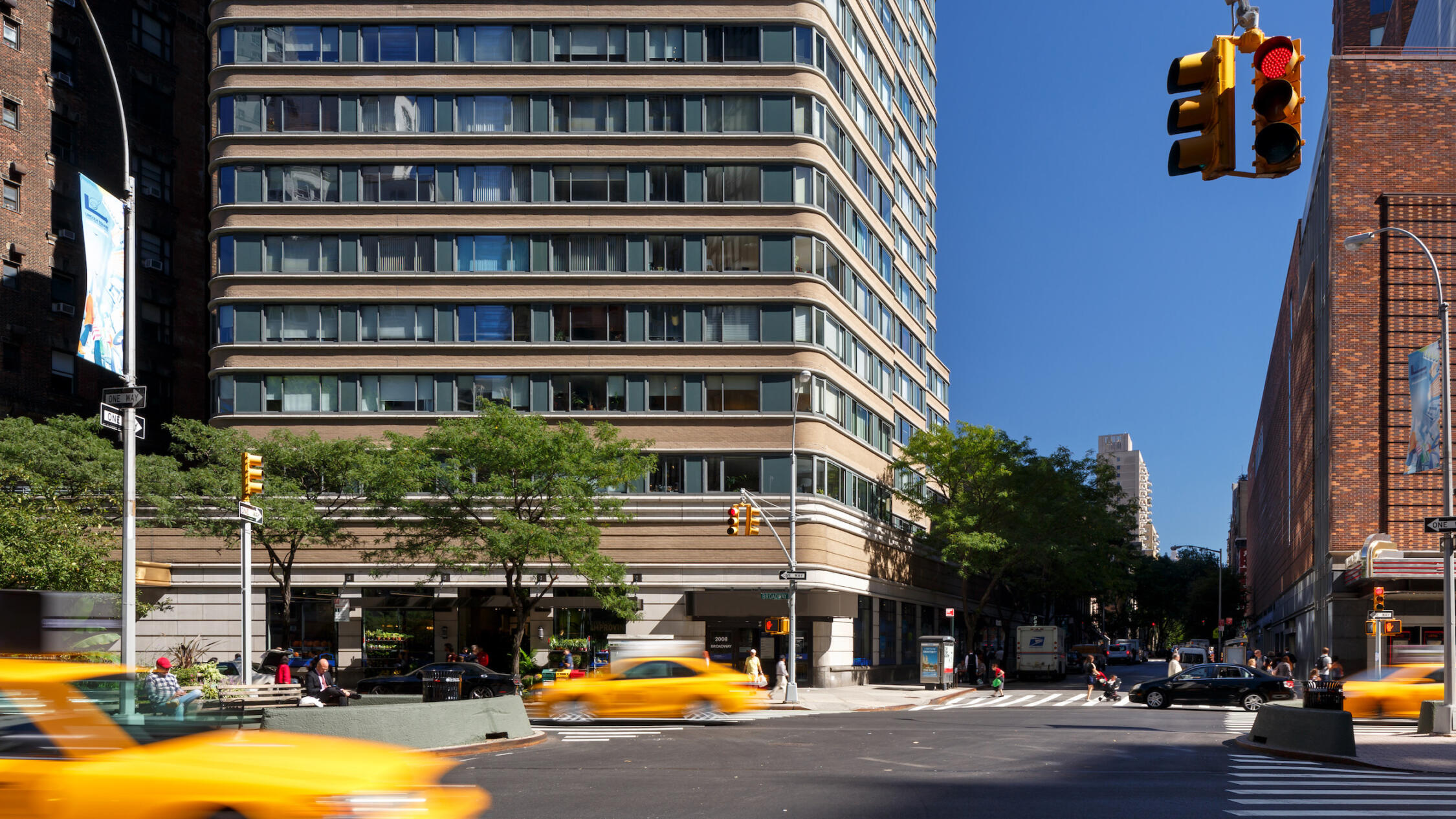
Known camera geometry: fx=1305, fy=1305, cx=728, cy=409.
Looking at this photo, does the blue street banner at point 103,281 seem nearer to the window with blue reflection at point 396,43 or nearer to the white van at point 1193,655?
the window with blue reflection at point 396,43

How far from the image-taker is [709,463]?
5181 cm

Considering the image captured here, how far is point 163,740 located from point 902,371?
61647mm

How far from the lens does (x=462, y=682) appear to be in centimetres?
3416

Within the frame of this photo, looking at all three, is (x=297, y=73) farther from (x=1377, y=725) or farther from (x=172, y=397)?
(x=1377, y=725)

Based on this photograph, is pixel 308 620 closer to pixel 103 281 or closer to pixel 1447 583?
pixel 103 281

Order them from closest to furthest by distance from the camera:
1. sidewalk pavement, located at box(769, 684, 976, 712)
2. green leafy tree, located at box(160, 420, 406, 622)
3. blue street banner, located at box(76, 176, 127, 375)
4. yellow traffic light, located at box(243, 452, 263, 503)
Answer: blue street banner, located at box(76, 176, 127, 375)
yellow traffic light, located at box(243, 452, 263, 503)
sidewalk pavement, located at box(769, 684, 976, 712)
green leafy tree, located at box(160, 420, 406, 622)

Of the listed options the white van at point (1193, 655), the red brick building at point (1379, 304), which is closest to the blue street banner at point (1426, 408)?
the red brick building at point (1379, 304)

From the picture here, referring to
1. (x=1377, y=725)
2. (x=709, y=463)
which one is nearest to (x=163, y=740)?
(x=1377, y=725)

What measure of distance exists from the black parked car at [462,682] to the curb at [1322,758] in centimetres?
1867

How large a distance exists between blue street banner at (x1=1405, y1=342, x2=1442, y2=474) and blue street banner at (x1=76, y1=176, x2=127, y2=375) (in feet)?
91.1

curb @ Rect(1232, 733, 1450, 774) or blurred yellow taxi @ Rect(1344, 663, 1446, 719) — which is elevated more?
curb @ Rect(1232, 733, 1450, 774)

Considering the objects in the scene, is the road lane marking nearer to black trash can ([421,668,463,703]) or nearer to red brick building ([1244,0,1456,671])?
black trash can ([421,668,463,703])

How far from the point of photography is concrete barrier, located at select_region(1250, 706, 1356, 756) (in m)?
21.6

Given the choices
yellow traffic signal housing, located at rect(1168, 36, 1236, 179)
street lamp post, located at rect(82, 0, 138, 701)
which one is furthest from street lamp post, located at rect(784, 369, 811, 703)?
yellow traffic signal housing, located at rect(1168, 36, 1236, 179)
